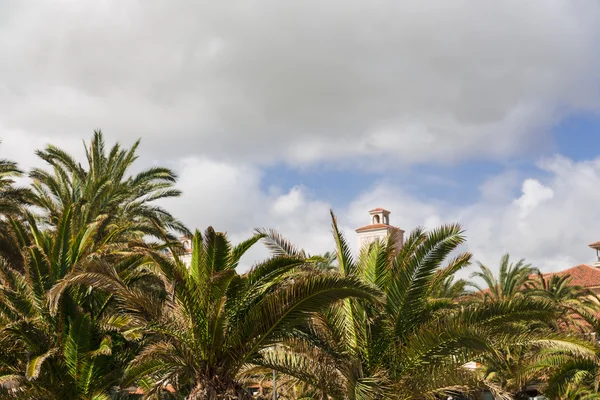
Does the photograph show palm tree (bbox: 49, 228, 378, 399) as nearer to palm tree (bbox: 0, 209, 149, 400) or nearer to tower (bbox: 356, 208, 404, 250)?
palm tree (bbox: 0, 209, 149, 400)

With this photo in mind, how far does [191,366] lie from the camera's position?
10.7m

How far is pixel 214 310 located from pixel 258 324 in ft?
2.34

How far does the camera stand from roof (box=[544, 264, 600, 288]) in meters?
51.7

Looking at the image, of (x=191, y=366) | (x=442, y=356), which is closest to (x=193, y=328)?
(x=191, y=366)

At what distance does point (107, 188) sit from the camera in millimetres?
21703

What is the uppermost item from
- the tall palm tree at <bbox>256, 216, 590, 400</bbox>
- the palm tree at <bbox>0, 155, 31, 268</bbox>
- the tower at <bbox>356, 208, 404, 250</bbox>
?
the tower at <bbox>356, 208, 404, 250</bbox>

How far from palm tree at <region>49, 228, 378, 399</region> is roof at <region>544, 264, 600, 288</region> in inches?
1753

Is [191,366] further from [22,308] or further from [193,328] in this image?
[22,308]

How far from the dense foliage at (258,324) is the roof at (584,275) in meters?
38.3

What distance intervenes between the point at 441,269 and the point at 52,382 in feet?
26.5

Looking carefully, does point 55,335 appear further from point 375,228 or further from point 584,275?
point 584,275

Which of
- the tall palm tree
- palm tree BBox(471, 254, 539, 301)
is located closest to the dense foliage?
the tall palm tree

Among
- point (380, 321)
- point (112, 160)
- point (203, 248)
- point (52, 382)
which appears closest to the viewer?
point (203, 248)

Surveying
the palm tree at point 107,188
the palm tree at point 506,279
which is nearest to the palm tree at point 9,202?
the palm tree at point 107,188
